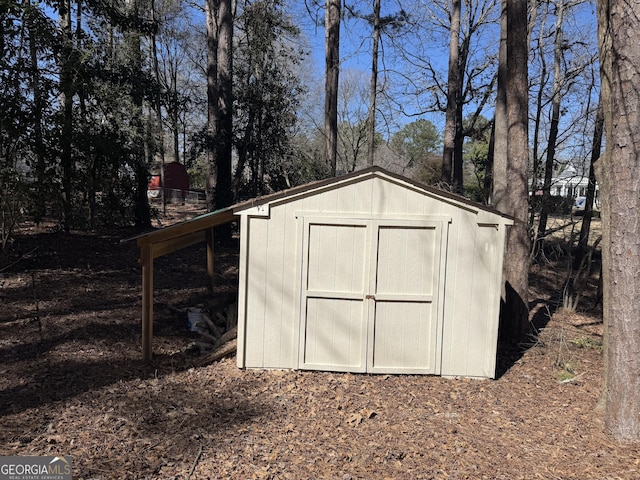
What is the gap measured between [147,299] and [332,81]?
11.0m

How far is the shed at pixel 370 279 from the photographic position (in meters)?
5.91

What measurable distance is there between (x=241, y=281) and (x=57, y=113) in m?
7.38

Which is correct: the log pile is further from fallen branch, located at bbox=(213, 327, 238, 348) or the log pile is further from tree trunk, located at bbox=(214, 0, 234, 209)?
tree trunk, located at bbox=(214, 0, 234, 209)

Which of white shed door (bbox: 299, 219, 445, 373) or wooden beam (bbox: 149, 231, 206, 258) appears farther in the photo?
wooden beam (bbox: 149, 231, 206, 258)

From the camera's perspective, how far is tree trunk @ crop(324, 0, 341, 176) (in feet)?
49.5

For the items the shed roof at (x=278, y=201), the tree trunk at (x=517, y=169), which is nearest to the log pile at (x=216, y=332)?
the shed roof at (x=278, y=201)

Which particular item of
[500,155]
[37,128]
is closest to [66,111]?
[37,128]

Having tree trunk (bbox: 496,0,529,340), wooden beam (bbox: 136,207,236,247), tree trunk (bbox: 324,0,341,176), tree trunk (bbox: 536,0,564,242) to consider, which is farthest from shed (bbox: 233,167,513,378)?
tree trunk (bbox: 536,0,564,242)

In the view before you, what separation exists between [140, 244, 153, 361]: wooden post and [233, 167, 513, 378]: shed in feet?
3.78

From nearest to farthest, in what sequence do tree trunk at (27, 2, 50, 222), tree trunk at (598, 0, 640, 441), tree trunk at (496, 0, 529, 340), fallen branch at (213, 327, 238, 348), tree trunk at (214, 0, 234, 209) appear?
1. tree trunk at (598, 0, 640, 441)
2. fallen branch at (213, 327, 238, 348)
3. tree trunk at (496, 0, 529, 340)
4. tree trunk at (27, 2, 50, 222)
5. tree trunk at (214, 0, 234, 209)

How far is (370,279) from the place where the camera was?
19.6ft

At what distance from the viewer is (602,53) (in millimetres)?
4719

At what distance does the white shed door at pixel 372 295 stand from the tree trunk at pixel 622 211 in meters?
1.86

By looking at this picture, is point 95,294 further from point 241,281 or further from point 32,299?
point 241,281
